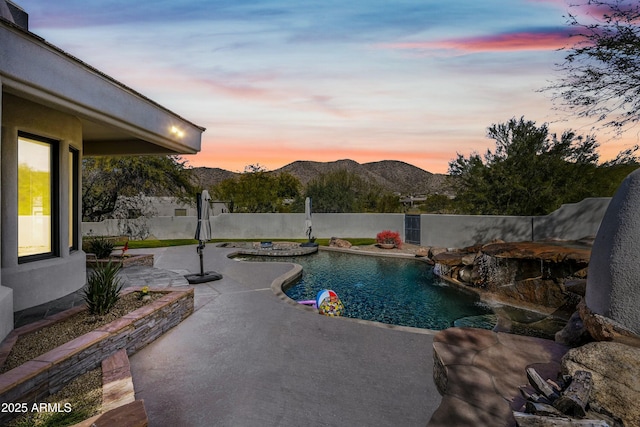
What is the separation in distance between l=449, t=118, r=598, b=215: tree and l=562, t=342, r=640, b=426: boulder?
1790 centimetres

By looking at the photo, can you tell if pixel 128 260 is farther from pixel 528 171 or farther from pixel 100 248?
pixel 528 171

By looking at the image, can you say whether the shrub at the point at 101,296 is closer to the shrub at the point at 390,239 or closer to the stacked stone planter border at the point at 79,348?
the stacked stone planter border at the point at 79,348

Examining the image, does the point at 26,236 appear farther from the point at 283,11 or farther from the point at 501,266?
the point at 501,266

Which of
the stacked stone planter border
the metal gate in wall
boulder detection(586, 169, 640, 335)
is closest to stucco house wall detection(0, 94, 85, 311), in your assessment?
the stacked stone planter border

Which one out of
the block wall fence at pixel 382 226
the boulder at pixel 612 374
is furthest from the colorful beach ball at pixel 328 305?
the block wall fence at pixel 382 226

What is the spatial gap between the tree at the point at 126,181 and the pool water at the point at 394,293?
37.7 ft

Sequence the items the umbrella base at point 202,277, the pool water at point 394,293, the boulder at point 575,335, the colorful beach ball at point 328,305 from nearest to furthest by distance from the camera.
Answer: the boulder at point 575,335, the colorful beach ball at point 328,305, the pool water at point 394,293, the umbrella base at point 202,277

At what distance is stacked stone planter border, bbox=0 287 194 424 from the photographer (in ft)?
11.4

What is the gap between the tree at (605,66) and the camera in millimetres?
11156

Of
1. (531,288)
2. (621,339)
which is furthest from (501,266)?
(621,339)

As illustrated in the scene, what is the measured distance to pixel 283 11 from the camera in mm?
11156

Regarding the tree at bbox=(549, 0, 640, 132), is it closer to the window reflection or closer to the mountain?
the window reflection

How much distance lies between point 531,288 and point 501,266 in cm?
111

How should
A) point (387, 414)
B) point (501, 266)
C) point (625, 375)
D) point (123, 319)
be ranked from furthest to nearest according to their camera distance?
1. point (501, 266)
2. point (123, 319)
3. point (387, 414)
4. point (625, 375)
